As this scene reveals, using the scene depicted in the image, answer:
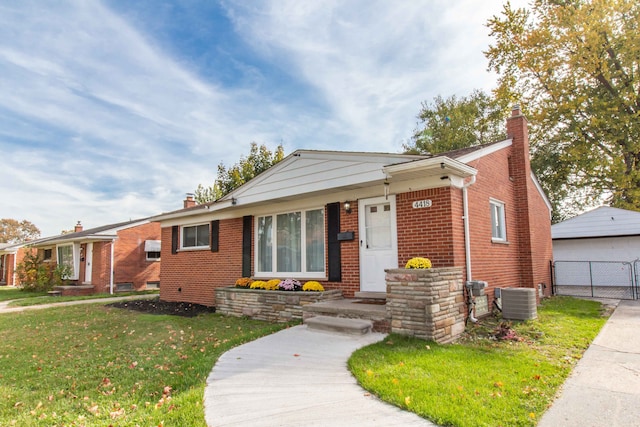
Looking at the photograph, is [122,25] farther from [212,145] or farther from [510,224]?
[510,224]

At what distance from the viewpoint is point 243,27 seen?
10.1 m

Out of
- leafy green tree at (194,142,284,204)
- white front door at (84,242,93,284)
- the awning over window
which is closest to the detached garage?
leafy green tree at (194,142,284,204)

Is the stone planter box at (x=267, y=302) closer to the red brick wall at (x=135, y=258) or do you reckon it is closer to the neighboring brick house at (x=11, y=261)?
the red brick wall at (x=135, y=258)

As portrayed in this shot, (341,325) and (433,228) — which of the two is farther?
(433,228)

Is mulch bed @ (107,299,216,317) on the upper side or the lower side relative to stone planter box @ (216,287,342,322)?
lower

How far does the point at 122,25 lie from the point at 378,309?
8941 mm

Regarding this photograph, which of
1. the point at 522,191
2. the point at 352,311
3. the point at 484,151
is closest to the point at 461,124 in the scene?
the point at 522,191

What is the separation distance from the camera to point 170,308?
442 inches

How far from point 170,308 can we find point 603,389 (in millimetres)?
10619

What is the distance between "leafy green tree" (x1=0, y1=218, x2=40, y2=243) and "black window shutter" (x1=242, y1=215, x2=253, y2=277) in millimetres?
55000

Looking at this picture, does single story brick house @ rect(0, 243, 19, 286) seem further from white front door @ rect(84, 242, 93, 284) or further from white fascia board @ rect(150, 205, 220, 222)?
white fascia board @ rect(150, 205, 220, 222)

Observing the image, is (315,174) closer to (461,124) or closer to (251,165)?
(251,165)

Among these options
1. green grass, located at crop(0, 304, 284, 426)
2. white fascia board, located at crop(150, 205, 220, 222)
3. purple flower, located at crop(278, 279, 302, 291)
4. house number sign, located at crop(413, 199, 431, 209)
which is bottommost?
green grass, located at crop(0, 304, 284, 426)

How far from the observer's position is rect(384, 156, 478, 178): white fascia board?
252 inches
